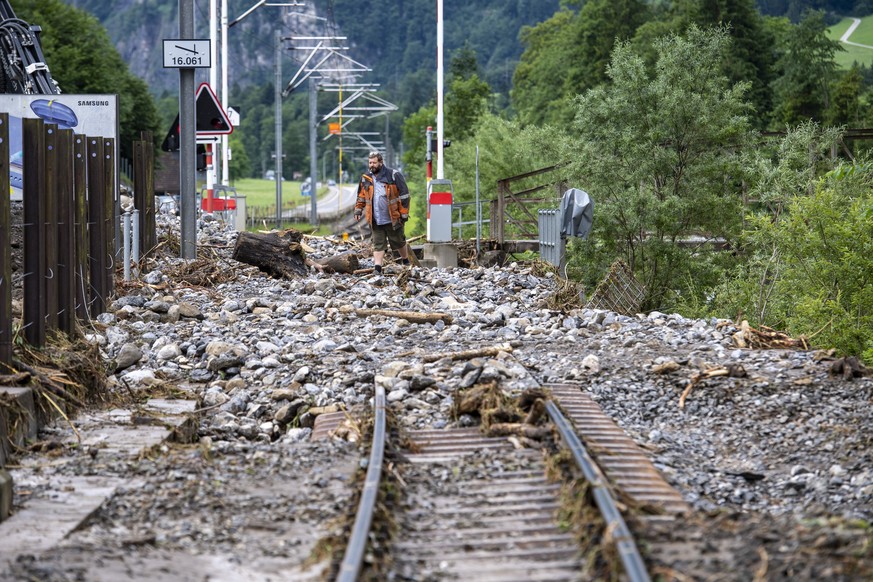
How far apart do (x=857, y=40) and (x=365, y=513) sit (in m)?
178

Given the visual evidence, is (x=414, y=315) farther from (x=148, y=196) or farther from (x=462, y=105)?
(x=462, y=105)

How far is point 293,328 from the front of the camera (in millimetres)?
13258

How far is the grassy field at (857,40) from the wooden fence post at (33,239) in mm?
134940

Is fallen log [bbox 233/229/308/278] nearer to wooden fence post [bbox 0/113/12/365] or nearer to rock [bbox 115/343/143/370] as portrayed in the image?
rock [bbox 115/343/143/370]

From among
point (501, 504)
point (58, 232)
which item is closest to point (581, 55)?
point (58, 232)

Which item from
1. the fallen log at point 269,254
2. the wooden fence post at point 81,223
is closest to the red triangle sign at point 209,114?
the fallen log at point 269,254

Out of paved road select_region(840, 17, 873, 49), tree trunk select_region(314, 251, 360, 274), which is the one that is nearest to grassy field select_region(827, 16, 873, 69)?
paved road select_region(840, 17, 873, 49)

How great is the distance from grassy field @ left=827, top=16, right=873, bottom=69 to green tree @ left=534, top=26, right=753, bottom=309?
112510 millimetres

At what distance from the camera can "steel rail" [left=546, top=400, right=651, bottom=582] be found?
15.5 feet

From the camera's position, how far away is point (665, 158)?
2909cm

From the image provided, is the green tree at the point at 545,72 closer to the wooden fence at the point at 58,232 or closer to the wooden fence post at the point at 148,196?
the wooden fence post at the point at 148,196

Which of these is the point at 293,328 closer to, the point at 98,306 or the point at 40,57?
the point at 98,306

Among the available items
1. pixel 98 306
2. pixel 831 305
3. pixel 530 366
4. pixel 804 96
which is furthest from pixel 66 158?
pixel 804 96

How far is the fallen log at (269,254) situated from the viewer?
18453mm
